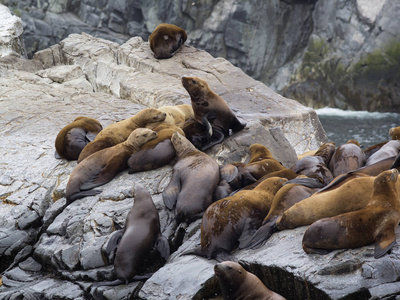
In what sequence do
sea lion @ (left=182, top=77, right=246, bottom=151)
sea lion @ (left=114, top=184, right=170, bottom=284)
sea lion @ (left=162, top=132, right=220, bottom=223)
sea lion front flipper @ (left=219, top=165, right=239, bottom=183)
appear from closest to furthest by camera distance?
sea lion @ (left=114, top=184, right=170, bottom=284), sea lion @ (left=162, top=132, right=220, bottom=223), sea lion front flipper @ (left=219, top=165, right=239, bottom=183), sea lion @ (left=182, top=77, right=246, bottom=151)

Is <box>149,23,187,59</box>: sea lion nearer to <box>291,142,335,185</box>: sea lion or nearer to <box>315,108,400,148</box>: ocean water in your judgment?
<box>291,142,335,185</box>: sea lion

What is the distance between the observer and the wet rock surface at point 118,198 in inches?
146

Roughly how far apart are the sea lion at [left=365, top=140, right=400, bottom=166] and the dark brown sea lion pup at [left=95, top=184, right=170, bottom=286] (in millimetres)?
2449

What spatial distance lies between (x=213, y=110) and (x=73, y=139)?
2002 millimetres

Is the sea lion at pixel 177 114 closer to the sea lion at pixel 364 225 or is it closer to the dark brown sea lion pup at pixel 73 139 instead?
the dark brown sea lion pup at pixel 73 139

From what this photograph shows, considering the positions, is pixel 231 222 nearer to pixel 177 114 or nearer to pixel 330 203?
pixel 330 203

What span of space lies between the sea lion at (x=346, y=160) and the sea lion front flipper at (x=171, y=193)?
181 centimetres

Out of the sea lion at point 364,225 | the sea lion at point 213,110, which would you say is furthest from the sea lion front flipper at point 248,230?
the sea lion at point 213,110

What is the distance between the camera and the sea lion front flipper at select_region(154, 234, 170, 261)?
4.84m

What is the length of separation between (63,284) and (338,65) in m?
23.3

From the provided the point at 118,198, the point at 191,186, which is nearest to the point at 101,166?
the point at 118,198

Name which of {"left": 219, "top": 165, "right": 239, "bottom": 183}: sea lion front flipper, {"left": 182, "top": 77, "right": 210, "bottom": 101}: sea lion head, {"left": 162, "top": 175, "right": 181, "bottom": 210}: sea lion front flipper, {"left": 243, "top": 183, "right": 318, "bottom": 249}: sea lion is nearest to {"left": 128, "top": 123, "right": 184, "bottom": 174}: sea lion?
{"left": 162, "top": 175, "right": 181, "bottom": 210}: sea lion front flipper

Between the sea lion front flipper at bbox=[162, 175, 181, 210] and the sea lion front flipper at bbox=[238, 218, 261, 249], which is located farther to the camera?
the sea lion front flipper at bbox=[162, 175, 181, 210]

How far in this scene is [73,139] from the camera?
266 inches
